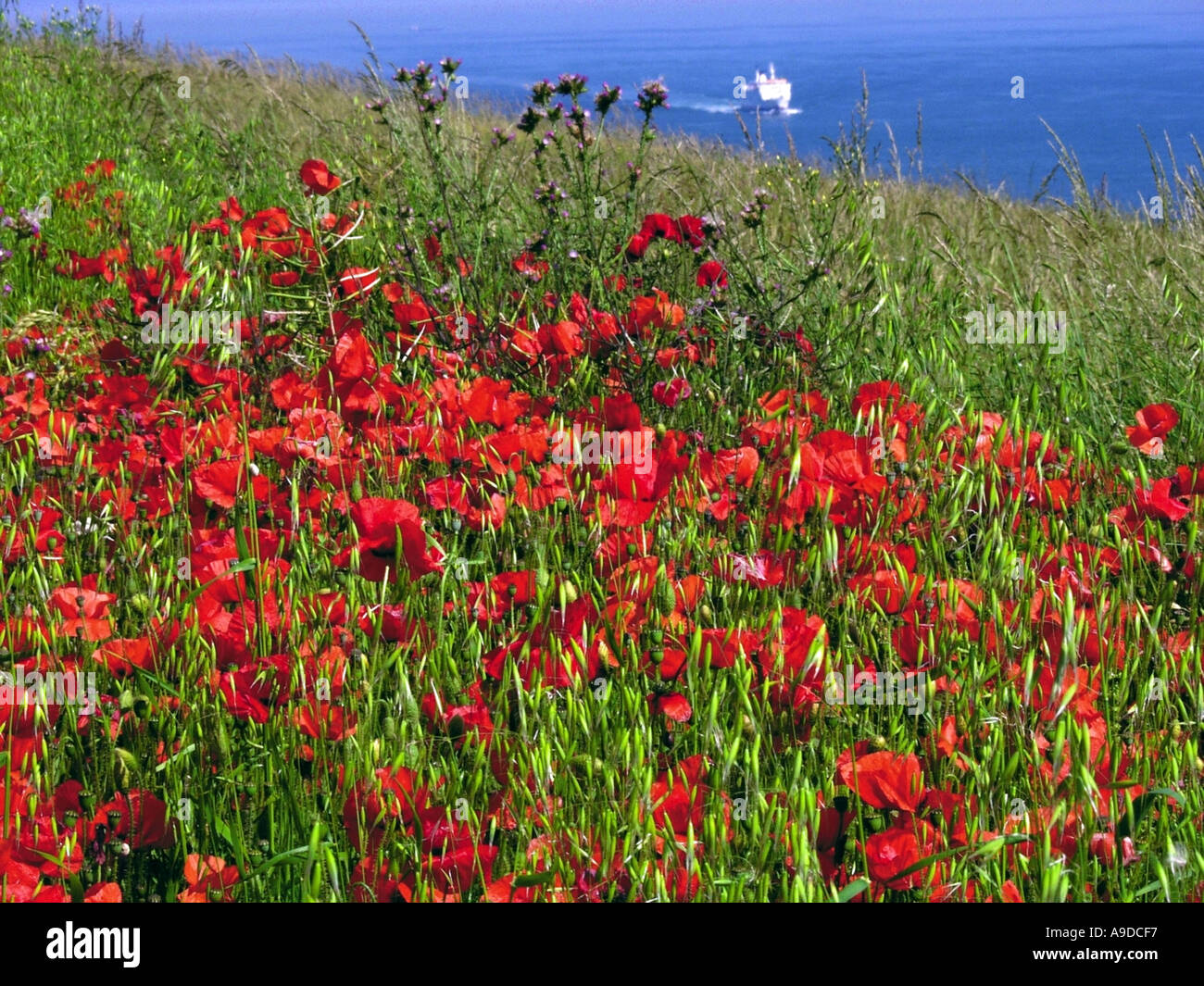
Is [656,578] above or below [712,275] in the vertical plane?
below

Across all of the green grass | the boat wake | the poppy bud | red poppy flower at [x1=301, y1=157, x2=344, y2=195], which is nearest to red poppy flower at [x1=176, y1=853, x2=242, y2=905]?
the green grass

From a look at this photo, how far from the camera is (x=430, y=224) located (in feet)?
12.2

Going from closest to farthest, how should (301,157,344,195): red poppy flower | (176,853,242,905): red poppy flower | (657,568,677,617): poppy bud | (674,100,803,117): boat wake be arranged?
(176,853,242,905): red poppy flower → (657,568,677,617): poppy bud → (301,157,344,195): red poppy flower → (674,100,803,117): boat wake

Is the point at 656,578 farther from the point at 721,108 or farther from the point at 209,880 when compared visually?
the point at 721,108

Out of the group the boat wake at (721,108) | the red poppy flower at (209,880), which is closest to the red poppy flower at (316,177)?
the red poppy flower at (209,880)

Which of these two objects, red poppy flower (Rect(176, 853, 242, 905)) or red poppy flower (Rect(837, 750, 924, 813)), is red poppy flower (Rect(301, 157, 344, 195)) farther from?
red poppy flower (Rect(837, 750, 924, 813))

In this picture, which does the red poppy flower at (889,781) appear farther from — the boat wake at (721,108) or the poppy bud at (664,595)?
the boat wake at (721,108)

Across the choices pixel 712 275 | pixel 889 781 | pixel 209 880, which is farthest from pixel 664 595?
pixel 712 275

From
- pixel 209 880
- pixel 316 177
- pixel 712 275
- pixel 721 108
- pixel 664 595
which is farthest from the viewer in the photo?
pixel 721 108

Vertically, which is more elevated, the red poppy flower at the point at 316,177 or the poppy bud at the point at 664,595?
the red poppy flower at the point at 316,177

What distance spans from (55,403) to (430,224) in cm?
136

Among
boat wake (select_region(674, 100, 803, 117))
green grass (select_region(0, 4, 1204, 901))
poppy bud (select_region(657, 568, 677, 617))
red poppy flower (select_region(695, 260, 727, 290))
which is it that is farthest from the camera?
boat wake (select_region(674, 100, 803, 117))

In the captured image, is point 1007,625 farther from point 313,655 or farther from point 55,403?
point 55,403

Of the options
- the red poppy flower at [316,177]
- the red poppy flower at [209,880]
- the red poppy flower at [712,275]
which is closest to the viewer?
the red poppy flower at [209,880]
